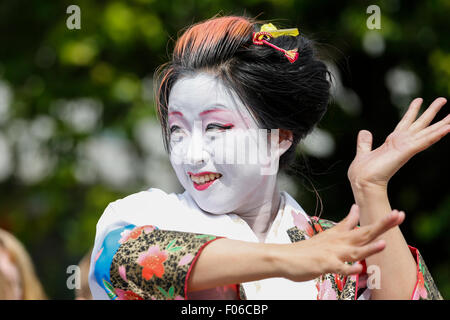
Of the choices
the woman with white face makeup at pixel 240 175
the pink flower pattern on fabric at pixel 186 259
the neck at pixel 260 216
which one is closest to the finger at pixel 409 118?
the woman with white face makeup at pixel 240 175

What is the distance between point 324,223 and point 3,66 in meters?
4.11

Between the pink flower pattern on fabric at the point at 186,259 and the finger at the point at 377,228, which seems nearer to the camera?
the finger at the point at 377,228

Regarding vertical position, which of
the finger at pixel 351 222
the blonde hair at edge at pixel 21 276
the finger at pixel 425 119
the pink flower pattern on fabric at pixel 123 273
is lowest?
the blonde hair at edge at pixel 21 276

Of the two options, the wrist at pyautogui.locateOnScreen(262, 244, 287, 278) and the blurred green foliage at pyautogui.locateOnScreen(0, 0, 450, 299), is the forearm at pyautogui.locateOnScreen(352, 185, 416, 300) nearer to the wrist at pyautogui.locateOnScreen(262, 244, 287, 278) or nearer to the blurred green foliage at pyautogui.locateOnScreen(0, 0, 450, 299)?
the wrist at pyautogui.locateOnScreen(262, 244, 287, 278)

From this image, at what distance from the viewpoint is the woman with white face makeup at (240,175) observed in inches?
74.0

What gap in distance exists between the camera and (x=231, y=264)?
5.60 feet

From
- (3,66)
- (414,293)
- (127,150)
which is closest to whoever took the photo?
(414,293)

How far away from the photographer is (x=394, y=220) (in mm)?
1634

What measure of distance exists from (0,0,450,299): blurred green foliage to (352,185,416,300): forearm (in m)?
2.37

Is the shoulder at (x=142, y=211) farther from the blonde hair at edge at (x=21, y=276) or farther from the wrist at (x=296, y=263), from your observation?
the blonde hair at edge at (x=21, y=276)

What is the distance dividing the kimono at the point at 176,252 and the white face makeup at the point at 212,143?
0.23 feet

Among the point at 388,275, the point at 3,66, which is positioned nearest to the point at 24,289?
the point at 388,275

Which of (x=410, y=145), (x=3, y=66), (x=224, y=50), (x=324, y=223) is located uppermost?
(x=3, y=66)

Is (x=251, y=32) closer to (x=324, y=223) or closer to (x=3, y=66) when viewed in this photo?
(x=324, y=223)
